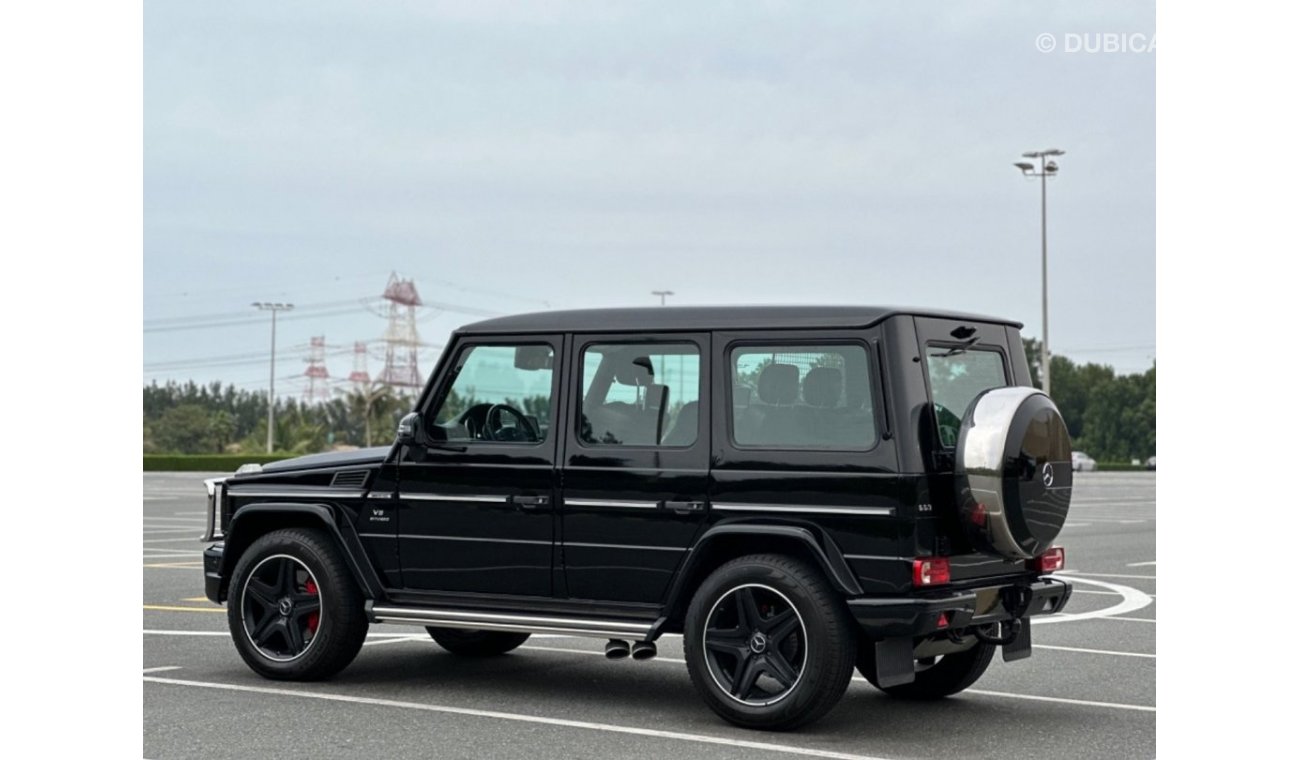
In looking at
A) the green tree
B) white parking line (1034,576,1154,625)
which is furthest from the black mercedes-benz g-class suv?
the green tree

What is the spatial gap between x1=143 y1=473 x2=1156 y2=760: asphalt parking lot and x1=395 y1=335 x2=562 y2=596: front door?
0.71m

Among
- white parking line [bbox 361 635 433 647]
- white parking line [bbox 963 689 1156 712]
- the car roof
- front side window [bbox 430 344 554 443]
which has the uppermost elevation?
the car roof

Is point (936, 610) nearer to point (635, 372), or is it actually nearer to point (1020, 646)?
point (1020, 646)

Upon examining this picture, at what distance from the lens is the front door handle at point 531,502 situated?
348 inches

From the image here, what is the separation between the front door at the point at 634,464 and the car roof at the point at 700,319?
81 millimetres

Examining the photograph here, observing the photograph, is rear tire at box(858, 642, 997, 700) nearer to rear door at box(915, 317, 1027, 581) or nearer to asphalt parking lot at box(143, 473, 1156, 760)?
asphalt parking lot at box(143, 473, 1156, 760)

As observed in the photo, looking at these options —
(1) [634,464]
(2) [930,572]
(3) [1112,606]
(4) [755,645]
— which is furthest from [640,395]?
(3) [1112,606]

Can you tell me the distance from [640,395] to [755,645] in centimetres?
151

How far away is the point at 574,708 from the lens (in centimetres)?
876

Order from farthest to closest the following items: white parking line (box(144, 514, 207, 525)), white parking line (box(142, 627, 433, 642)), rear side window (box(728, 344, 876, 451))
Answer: white parking line (box(144, 514, 207, 525)), white parking line (box(142, 627, 433, 642)), rear side window (box(728, 344, 876, 451))

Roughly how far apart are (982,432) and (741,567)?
1.34m

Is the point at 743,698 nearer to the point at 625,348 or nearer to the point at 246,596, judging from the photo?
the point at 625,348

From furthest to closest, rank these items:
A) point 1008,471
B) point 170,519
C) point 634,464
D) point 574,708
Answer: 1. point 170,519
2. point 574,708
3. point 634,464
4. point 1008,471

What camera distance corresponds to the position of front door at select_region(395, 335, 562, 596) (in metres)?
8.91
